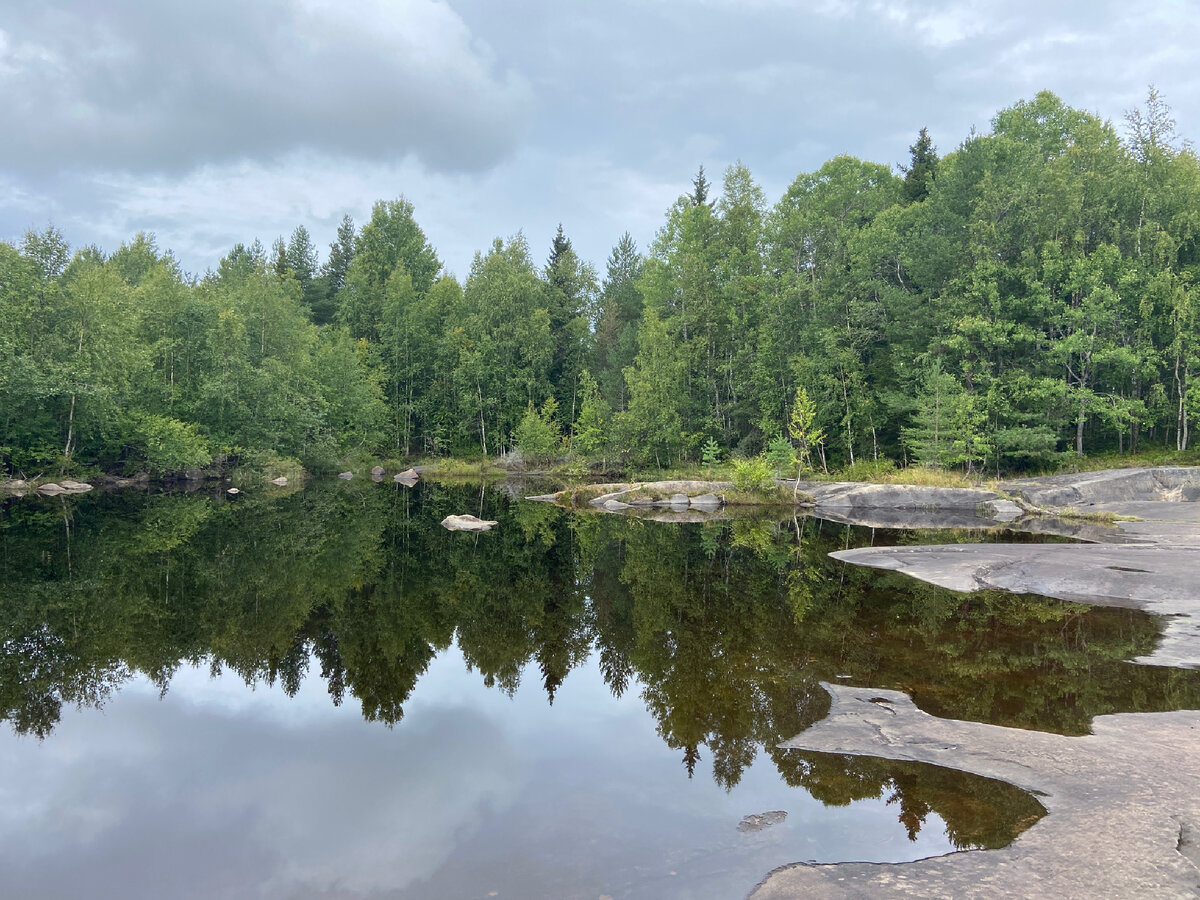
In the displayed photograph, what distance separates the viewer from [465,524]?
26.1 meters

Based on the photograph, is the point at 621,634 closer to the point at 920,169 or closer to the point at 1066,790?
the point at 1066,790

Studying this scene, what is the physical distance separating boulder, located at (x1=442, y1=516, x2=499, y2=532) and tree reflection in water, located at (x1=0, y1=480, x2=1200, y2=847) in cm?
Answer: 306

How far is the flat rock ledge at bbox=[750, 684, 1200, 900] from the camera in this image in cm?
512

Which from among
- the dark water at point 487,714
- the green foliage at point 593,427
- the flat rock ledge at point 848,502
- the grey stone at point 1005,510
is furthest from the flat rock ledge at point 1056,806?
the green foliage at point 593,427

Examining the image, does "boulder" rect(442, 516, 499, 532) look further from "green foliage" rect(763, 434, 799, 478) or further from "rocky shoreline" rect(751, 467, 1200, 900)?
"green foliage" rect(763, 434, 799, 478)

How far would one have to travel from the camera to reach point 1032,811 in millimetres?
6152

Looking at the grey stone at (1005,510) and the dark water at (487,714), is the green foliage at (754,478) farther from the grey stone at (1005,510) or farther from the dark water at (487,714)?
the dark water at (487,714)

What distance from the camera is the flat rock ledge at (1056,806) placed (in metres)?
5.12

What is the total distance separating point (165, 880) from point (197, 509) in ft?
92.1

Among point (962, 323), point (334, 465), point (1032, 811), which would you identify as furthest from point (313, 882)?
point (334, 465)

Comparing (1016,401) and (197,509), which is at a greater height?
(1016,401)

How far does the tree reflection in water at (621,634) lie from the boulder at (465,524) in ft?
10.0

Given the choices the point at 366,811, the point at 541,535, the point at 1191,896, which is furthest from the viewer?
the point at 541,535

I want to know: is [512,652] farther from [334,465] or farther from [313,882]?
[334,465]
